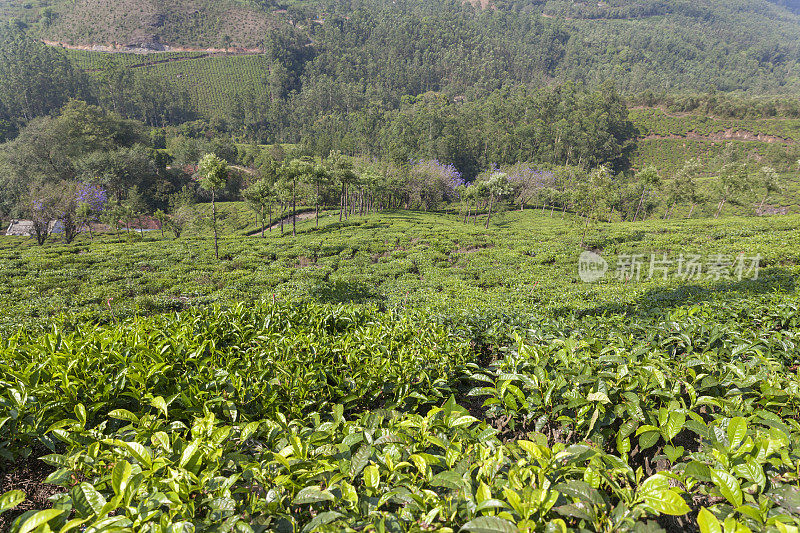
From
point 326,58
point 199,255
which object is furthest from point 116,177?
point 326,58

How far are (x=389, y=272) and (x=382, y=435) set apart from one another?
1530cm

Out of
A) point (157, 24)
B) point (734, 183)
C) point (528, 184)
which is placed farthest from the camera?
point (157, 24)

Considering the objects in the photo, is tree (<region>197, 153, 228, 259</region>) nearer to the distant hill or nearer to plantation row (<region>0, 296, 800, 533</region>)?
plantation row (<region>0, 296, 800, 533</region>)

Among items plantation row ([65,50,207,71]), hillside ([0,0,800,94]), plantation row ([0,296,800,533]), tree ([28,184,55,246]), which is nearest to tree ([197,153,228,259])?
plantation row ([0,296,800,533])

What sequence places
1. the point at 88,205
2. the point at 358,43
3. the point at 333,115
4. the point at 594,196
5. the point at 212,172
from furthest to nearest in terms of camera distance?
the point at 358,43 < the point at 333,115 < the point at 88,205 < the point at 594,196 < the point at 212,172

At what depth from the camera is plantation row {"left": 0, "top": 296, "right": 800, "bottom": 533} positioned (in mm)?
1700

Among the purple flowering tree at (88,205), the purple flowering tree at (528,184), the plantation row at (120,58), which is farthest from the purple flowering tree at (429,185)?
the plantation row at (120,58)

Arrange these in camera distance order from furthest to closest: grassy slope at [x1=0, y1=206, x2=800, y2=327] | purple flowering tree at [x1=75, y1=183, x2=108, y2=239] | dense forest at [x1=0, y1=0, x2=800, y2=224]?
dense forest at [x1=0, y1=0, x2=800, y2=224] → purple flowering tree at [x1=75, y1=183, x2=108, y2=239] → grassy slope at [x1=0, y1=206, x2=800, y2=327]

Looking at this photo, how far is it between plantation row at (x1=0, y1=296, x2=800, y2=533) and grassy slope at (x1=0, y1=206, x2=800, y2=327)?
4.80 metres

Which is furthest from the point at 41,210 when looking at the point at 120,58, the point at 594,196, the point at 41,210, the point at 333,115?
the point at 120,58

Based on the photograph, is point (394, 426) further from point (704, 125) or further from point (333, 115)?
point (704, 125)

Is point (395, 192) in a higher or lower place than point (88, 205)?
lower

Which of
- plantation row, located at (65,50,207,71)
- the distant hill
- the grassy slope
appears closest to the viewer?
the grassy slope

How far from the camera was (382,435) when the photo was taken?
2371 mm
